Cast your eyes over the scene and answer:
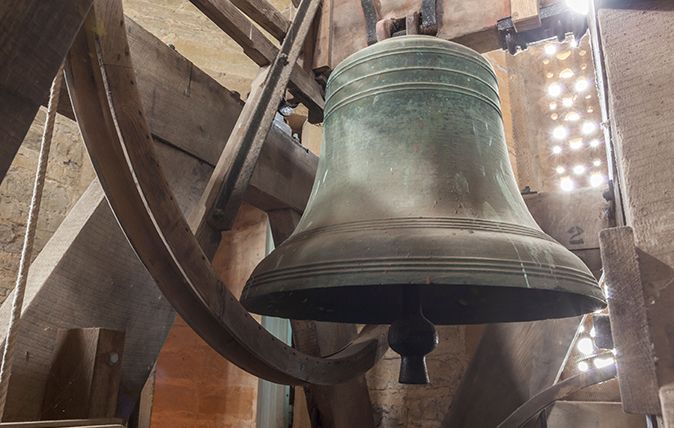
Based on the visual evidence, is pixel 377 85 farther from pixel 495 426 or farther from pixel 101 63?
pixel 495 426

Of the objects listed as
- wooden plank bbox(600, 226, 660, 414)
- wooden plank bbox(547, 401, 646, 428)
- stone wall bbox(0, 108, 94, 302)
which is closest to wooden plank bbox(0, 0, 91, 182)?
wooden plank bbox(600, 226, 660, 414)

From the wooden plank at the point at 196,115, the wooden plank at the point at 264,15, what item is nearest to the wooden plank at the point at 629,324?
the wooden plank at the point at 196,115

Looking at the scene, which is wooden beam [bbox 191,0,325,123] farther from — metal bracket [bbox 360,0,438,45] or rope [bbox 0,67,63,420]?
rope [bbox 0,67,63,420]

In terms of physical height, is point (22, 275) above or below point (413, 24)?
below

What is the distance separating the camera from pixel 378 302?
1581mm

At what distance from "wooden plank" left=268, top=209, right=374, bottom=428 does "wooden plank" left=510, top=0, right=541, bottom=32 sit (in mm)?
931

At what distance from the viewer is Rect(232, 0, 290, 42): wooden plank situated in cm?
173

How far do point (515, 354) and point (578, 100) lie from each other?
2.22 metres

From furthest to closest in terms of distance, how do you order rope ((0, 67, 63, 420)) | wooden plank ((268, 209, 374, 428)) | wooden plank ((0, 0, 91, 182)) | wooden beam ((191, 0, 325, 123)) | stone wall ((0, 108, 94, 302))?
stone wall ((0, 108, 94, 302)), wooden plank ((268, 209, 374, 428)), wooden beam ((191, 0, 325, 123)), rope ((0, 67, 63, 420)), wooden plank ((0, 0, 91, 182))

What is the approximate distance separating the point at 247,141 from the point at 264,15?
506mm

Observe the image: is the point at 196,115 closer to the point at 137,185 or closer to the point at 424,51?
the point at 424,51

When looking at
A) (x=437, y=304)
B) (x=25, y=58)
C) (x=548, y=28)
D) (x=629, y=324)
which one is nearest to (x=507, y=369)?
(x=437, y=304)

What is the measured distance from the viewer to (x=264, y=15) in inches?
68.7

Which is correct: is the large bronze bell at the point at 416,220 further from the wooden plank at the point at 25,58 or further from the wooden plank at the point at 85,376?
the wooden plank at the point at 25,58
